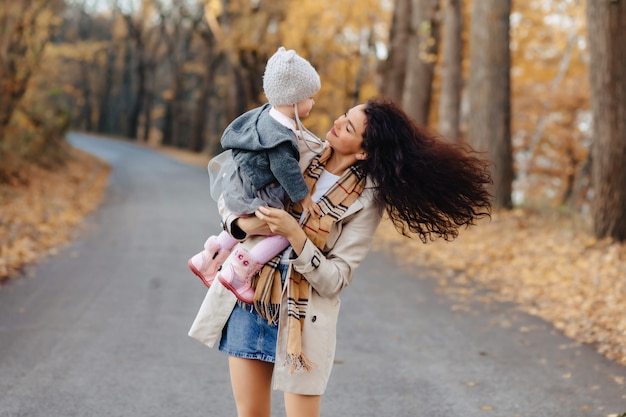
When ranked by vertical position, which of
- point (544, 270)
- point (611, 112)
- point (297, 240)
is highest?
point (611, 112)

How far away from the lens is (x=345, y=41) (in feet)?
106

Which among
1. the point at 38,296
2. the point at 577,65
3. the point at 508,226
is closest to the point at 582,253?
the point at 508,226

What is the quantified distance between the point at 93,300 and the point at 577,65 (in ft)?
78.3

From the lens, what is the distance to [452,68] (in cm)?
1833

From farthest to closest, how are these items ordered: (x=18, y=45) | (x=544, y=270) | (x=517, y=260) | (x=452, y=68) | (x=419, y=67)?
(x=419, y=67) → (x=18, y=45) → (x=452, y=68) → (x=517, y=260) → (x=544, y=270)

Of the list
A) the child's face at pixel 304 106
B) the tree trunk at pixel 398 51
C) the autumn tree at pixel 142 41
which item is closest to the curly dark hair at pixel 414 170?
the child's face at pixel 304 106

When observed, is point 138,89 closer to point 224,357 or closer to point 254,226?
point 224,357

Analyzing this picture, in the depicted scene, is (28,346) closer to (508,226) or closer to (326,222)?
(326,222)

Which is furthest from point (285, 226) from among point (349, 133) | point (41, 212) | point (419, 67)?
point (419, 67)

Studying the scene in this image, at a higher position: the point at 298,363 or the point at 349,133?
the point at 349,133

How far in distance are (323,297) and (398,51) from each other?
21.4 metres

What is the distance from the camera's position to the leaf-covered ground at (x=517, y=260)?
8.08m

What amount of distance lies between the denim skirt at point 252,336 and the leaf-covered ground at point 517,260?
4.38 meters

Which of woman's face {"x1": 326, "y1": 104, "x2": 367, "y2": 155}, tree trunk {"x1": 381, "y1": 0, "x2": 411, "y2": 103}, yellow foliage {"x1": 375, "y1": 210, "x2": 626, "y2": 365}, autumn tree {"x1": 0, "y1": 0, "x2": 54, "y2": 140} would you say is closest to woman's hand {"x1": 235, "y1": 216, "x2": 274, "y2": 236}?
woman's face {"x1": 326, "y1": 104, "x2": 367, "y2": 155}
